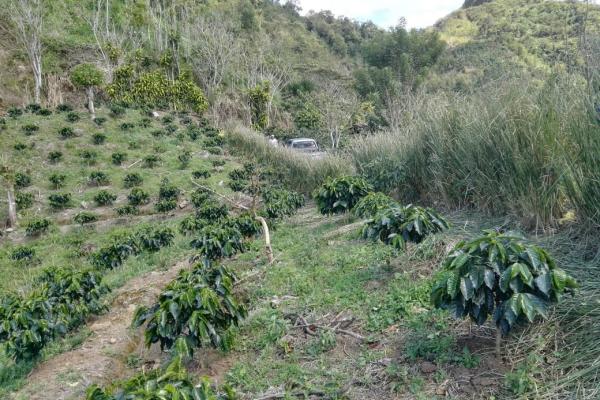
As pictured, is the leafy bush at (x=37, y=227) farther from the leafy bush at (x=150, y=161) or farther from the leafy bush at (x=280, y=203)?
the leafy bush at (x=280, y=203)

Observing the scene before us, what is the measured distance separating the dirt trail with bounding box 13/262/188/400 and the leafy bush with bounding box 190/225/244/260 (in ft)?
2.53

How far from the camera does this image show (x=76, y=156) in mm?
12484

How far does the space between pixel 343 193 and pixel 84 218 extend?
656 cm

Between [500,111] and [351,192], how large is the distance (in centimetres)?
217

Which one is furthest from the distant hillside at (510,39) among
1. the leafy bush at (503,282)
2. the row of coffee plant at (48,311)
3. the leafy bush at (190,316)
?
the row of coffee plant at (48,311)

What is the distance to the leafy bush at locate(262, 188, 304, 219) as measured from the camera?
688 cm

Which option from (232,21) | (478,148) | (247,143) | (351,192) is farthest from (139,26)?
(478,148)

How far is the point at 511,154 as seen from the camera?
12.0ft

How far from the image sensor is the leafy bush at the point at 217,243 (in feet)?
14.4

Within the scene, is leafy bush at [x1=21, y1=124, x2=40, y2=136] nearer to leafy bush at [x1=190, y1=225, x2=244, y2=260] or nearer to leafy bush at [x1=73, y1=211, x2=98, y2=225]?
leafy bush at [x1=73, y1=211, x2=98, y2=225]

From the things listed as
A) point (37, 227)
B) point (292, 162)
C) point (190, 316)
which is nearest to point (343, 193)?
point (190, 316)

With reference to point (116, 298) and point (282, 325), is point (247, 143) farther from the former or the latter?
point (282, 325)

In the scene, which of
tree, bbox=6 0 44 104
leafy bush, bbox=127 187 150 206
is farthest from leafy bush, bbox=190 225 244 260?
tree, bbox=6 0 44 104

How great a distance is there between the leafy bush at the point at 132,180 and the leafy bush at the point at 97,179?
0.49 meters
